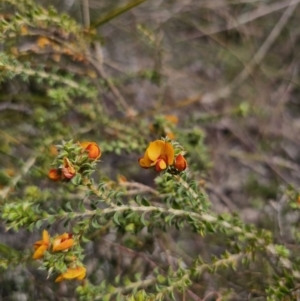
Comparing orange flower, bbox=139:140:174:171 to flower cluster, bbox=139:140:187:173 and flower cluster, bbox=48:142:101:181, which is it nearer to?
flower cluster, bbox=139:140:187:173

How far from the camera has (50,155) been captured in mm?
1276

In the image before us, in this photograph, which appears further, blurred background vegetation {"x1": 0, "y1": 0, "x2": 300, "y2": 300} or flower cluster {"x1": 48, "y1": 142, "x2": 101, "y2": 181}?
blurred background vegetation {"x1": 0, "y1": 0, "x2": 300, "y2": 300}

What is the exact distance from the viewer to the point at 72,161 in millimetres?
856

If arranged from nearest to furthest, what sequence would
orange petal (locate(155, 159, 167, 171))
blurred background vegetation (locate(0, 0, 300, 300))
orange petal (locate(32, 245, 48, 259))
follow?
orange petal (locate(155, 159, 167, 171)) < orange petal (locate(32, 245, 48, 259)) < blurred background vegetation (locate(0, 0, 300, 300))

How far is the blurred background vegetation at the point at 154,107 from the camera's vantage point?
1278mm

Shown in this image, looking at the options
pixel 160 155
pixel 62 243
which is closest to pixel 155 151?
pixel 160 155

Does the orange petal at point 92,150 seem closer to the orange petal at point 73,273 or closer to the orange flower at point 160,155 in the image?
the orange flower at point 160,155

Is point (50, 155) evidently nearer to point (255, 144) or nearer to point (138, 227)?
point (138, 227)

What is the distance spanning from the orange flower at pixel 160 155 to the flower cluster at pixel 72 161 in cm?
11

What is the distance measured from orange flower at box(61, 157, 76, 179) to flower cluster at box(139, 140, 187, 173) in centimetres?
A: 14

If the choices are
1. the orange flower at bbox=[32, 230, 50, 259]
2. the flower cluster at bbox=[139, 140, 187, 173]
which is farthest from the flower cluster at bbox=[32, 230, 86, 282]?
the flower cluster at bbox=[139, 140, 187, 173]

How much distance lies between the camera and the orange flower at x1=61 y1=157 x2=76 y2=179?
2.78 ft

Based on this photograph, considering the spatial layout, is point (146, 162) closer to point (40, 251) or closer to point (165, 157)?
point (165, 157)

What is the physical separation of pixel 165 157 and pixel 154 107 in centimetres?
102
